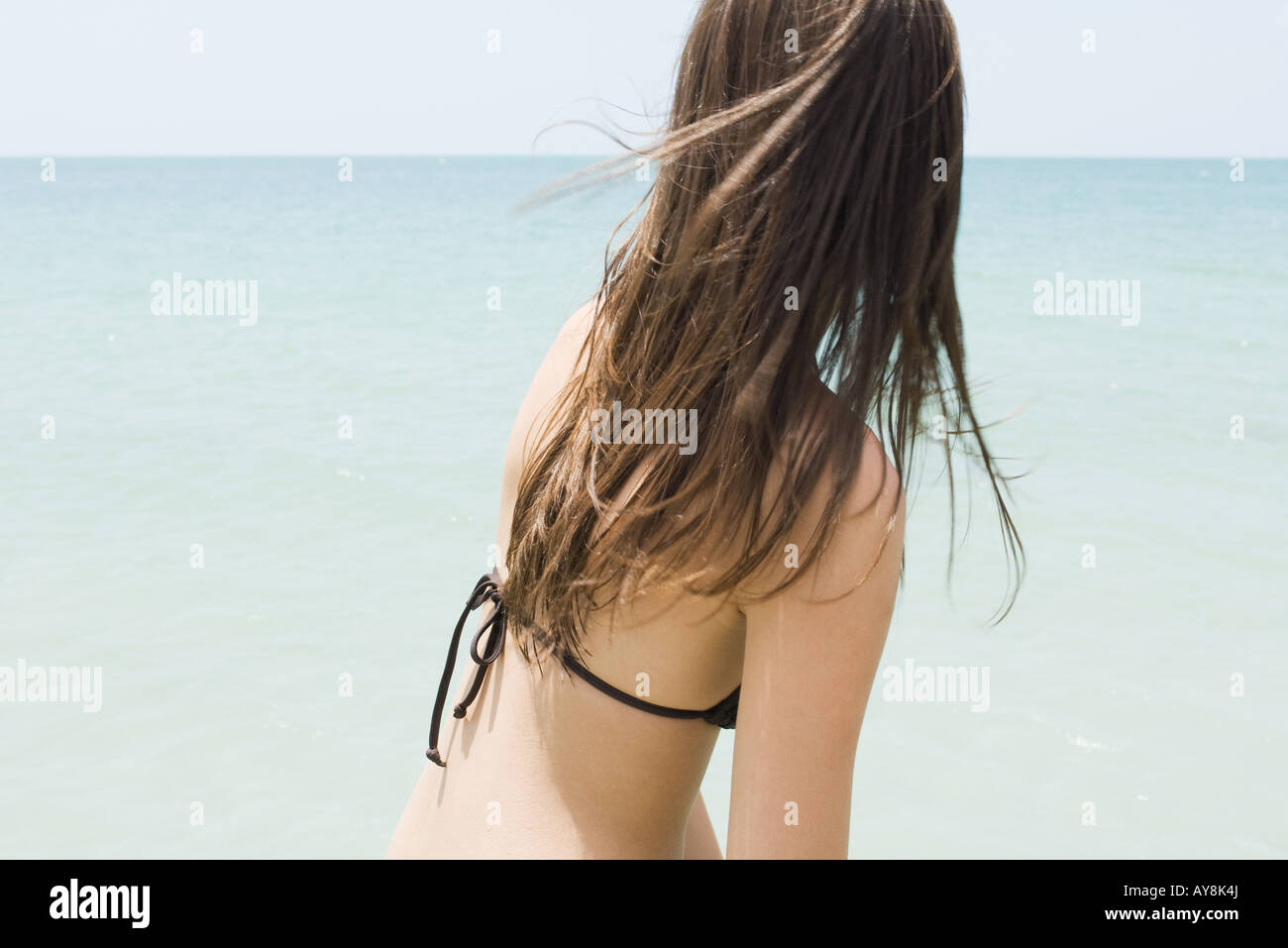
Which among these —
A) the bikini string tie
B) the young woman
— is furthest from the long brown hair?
the bikini string tie

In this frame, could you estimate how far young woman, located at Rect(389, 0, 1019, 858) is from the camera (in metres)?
1.06

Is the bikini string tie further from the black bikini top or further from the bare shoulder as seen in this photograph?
the bare shoulder

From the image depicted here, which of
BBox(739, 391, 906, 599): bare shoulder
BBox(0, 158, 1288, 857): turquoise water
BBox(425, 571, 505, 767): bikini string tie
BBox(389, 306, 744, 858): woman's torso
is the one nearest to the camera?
BBox(739, 391, 906, 599): bare shoulder

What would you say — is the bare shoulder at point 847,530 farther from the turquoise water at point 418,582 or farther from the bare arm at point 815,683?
the turquoise water at point 418,582

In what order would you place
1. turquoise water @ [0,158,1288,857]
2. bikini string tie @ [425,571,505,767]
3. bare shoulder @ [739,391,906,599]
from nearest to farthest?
bare shoulder @ [739,391,906,599], bikini string tie @ [425,571,505,767], turquoise water @ [0,158,1288,857]

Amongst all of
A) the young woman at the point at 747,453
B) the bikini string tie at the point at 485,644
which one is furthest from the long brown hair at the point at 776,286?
the bikini string tie at the point at 485,644

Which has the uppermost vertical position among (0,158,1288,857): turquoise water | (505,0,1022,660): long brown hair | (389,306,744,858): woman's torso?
(505,0,1022,660): long brown hair

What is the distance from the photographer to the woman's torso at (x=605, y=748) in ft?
3.80

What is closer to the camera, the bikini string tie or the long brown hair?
the long brown hair

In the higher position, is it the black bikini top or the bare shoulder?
the bare shoulder

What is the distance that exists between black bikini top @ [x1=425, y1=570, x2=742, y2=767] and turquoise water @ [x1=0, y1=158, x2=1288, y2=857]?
0.43 metres

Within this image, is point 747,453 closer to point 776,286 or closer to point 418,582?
point 776,286

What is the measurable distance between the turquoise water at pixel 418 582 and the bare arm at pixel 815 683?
501 mm
